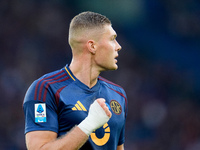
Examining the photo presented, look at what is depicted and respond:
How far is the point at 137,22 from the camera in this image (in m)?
10.2

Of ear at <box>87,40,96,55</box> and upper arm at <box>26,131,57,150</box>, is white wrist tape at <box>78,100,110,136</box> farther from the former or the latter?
ear at <box>87,40,96,55</box>

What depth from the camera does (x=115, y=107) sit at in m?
3.22

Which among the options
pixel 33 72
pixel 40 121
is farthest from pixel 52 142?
pixel 33 72

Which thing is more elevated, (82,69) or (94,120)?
(82,69)

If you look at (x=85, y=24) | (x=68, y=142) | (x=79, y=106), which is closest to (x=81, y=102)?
(x=79, y=106)

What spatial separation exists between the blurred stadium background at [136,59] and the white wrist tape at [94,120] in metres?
5.67

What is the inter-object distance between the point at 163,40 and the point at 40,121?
786 centimetres

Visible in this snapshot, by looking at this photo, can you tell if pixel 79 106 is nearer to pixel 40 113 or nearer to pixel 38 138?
pixel 40 113

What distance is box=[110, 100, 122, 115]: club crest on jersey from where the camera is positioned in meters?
3.18

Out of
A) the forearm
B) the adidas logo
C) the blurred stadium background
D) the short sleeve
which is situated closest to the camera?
the forearm

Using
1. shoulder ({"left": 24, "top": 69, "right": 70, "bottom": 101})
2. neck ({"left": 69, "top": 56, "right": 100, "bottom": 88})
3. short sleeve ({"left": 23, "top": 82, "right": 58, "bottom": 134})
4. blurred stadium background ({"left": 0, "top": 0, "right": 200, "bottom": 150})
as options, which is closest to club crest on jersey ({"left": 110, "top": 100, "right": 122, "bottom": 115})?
neck ({"left": 69, "top": 56, "right": 100, "bottom": 88})

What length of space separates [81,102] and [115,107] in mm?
410

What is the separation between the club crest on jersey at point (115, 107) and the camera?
318 cm

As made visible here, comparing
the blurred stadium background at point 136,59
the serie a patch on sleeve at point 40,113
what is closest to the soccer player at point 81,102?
the serie a patch on sleeve at point 40,113
